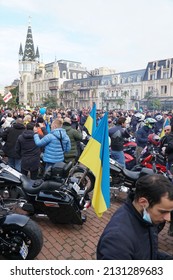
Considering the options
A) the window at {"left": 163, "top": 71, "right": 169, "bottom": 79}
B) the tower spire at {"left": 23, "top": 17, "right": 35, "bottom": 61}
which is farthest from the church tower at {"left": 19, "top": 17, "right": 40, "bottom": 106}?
the window at {"left": 163, "top": 71, "right": 169, "bottom": 79}

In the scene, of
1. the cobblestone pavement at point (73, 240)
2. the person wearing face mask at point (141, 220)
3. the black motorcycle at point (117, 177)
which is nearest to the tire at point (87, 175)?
the black motorcycle at point (117, 177)

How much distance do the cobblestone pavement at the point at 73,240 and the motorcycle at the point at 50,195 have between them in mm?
165

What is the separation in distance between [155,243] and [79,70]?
89.0m

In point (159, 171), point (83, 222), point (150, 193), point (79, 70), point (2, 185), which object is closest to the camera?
point (150, 193)

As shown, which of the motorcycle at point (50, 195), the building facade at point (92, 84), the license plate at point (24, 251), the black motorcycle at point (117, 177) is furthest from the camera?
the building facade at point (92, 84)

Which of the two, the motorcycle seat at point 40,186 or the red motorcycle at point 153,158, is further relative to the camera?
the red motorcycle at point 153,158

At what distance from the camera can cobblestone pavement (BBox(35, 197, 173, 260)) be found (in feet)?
11.6

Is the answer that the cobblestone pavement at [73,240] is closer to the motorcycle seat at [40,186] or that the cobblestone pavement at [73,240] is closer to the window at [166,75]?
the motorcycle seat at [40,186]

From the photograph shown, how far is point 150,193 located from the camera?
1.67 meters

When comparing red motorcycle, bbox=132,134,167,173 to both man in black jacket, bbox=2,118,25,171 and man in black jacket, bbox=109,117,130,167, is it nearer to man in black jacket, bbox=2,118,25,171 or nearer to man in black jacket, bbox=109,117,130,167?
man in black jacket, bbox=109,117,130,167

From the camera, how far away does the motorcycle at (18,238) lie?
121 inches

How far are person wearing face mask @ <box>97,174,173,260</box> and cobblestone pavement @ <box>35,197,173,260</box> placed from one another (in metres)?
2.01

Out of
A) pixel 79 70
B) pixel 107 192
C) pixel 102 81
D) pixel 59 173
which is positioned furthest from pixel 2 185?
pixel 79 70
